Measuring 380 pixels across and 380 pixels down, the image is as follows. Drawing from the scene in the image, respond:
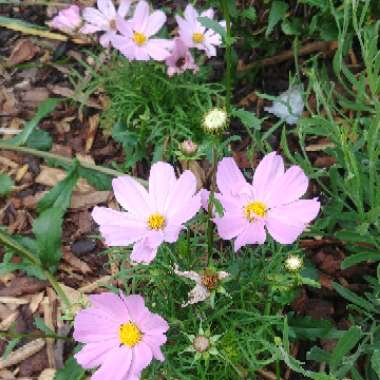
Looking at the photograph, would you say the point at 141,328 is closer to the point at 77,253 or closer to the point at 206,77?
the point at 77,253

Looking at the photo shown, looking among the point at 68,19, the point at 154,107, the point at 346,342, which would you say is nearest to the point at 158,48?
the point at 154,107

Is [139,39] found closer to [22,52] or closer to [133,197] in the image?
[22,52]

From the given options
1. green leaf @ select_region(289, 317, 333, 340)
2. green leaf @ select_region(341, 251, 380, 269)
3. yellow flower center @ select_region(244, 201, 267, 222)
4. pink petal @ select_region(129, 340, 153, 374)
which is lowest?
green leaf @ select_region(289, 317, 333, 340)

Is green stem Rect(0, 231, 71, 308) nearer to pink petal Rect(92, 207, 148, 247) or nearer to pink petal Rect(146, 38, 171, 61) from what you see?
pink petal Rect(92, 207, 148, 247)

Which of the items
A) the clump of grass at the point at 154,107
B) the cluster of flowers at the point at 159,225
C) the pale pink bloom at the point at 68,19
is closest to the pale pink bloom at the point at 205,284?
the cluster of flowers at the point at 159,225

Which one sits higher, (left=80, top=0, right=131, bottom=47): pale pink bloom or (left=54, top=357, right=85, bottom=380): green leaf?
(left=80, top=0, right=131, bottom=47): pale pink bloom

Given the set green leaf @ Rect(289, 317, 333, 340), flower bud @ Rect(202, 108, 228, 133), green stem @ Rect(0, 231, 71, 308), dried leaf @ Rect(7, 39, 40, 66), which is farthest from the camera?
dried leaf @ Rect(7, 39, 40, 66)

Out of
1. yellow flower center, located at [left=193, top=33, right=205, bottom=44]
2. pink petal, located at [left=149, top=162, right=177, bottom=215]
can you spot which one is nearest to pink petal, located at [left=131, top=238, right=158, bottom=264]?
pink petal, located at [left=149, top=162, right=177, bottom=215]
